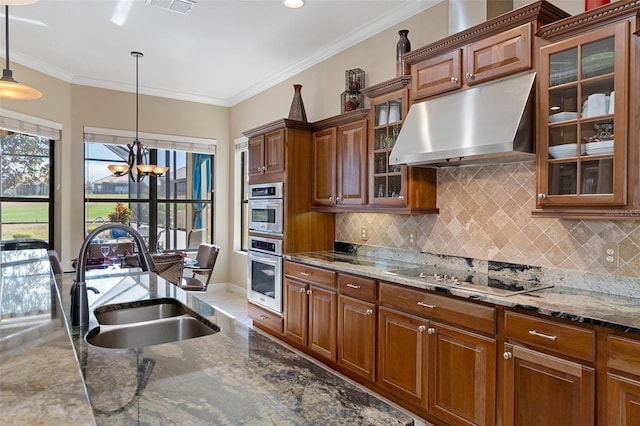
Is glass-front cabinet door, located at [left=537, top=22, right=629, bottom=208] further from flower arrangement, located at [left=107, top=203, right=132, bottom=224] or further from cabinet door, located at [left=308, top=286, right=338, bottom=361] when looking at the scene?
flower arrangement, located at [left=107, top=203, right=132, bottom=224]

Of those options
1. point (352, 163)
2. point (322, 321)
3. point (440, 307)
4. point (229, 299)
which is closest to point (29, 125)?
point (229, 299)

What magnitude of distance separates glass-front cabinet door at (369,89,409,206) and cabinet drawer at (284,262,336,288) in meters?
0.74

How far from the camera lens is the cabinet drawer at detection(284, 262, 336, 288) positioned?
11.5 ft

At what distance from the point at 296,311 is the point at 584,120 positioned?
2.84 metres

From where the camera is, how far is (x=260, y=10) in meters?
3.62

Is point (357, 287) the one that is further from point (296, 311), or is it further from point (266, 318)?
point (266, 318)

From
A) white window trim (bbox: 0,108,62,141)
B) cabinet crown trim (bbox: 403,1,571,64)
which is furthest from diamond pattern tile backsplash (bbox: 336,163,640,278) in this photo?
white window trim (bbox: 0,108,62,141)

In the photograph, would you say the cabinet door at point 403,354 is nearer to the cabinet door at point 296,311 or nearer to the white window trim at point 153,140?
the cabinet door at point 296,311

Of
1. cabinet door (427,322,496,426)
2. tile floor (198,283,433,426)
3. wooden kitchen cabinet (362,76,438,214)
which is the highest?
wooden kitchen cabinet (362,76,438,214)

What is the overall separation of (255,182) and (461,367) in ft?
10.1

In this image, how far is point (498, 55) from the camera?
2564mm

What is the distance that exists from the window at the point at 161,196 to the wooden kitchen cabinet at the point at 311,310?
309 cm

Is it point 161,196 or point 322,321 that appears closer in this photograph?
point 322,321

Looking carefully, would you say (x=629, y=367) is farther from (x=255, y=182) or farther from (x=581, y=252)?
(x=255, y=182)
